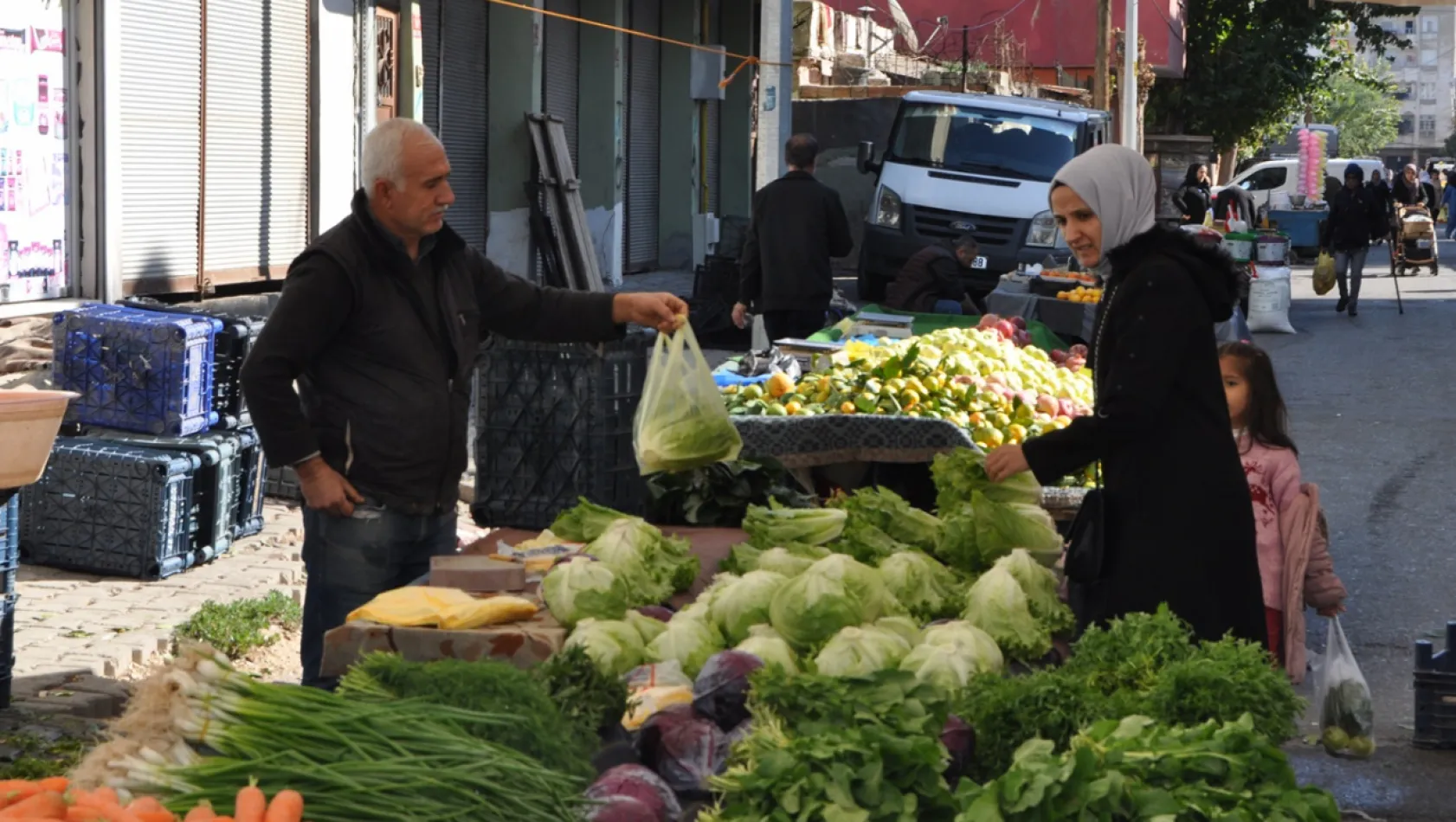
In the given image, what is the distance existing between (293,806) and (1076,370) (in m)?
7.56

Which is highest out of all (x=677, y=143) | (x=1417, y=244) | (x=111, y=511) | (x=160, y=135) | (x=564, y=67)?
(x=564, y=67)

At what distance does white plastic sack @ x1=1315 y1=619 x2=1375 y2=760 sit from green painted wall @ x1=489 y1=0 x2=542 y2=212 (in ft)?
43.0

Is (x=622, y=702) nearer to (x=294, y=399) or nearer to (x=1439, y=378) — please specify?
(x=294, y=399)

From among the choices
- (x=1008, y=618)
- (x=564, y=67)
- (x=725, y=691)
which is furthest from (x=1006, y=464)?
(x=564, y=67)

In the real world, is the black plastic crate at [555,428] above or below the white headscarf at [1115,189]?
below

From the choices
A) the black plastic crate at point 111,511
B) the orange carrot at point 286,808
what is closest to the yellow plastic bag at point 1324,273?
the black plastic crate at point 111,511

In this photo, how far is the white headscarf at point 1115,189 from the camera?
4.21 meters

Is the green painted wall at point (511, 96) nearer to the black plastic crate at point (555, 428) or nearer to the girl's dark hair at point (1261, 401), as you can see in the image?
the black plastic crate at point (555, 428)

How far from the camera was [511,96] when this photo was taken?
60.4 feet

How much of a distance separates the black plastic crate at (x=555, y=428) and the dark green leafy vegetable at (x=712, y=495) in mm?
193

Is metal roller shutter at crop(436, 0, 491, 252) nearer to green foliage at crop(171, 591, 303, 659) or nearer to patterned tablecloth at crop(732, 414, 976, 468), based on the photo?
green foliage at crop(171, 591, 303, 659)

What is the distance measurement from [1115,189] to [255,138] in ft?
33.4

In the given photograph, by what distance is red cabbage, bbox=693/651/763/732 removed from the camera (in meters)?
3.57

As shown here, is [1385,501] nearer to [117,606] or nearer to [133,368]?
[133,368]
